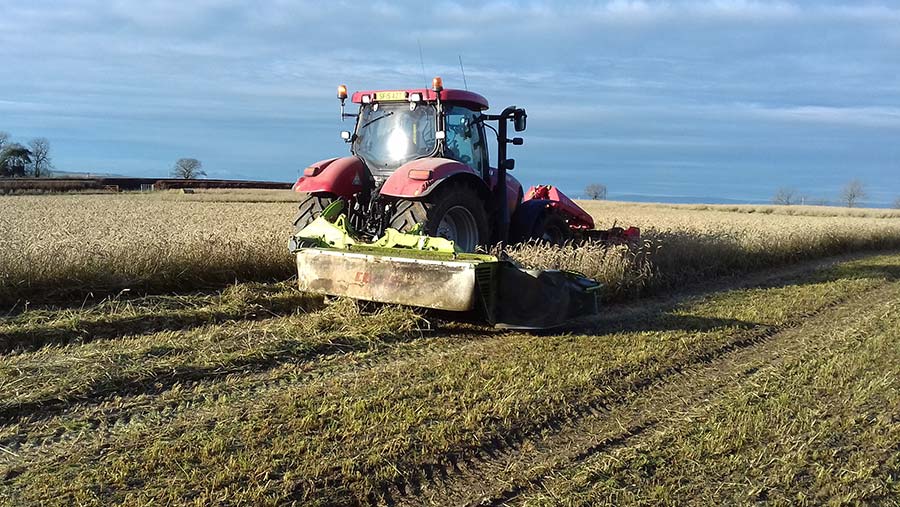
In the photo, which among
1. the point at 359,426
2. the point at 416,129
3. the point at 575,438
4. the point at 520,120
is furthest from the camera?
the point at 520,120

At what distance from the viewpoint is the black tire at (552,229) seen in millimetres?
9078

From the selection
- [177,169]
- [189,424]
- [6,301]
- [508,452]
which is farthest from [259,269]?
[177,169]

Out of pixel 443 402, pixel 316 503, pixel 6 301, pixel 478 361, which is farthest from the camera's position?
pixel 6 301

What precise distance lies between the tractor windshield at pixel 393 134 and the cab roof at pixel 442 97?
87 millimetres

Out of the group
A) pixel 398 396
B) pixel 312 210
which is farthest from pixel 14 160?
pixel 398 396

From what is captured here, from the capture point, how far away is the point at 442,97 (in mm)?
7492

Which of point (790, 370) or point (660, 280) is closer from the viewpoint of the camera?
point (790, 370)

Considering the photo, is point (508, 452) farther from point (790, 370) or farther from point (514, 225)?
point (514, 225)

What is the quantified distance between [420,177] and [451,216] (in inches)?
33.2

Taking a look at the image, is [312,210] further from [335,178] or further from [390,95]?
[390,95]

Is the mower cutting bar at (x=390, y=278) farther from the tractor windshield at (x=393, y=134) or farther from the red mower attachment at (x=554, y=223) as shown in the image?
the red mower attachment at (x=554, y=223)

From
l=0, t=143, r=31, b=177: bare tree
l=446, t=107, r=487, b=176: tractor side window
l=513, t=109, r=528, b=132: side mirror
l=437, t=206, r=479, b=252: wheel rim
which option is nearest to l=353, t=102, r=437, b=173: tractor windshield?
l=446, t=107, r=487, b=176: tractor side window

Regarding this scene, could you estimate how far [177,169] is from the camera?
57969 mm

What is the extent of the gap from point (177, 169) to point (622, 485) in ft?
195
